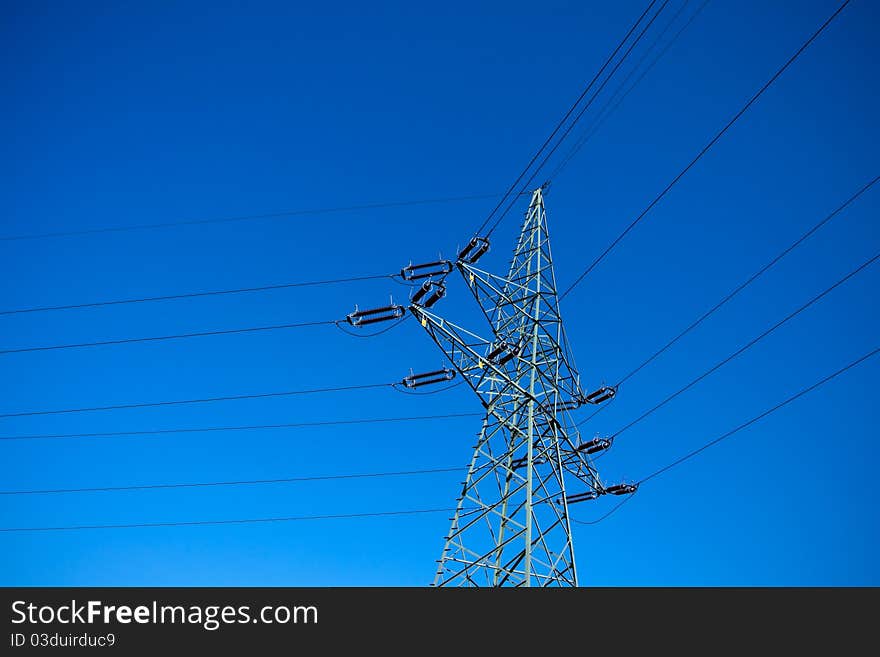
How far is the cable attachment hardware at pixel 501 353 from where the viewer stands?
16.0 m

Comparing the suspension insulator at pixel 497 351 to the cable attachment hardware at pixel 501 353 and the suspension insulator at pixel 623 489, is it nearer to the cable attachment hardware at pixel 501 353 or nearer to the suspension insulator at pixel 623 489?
the cable attachment hardware at pixel 501 353

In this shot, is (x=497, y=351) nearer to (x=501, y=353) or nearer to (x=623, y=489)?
(x=501, y=353)

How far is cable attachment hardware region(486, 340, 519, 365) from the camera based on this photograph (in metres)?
16.0

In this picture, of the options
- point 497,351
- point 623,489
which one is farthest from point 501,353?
point 623,489

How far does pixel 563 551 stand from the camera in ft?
44.3

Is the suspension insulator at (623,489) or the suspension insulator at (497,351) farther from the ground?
the suspension insulator at (497,351)

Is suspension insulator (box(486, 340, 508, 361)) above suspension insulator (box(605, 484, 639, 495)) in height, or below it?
above

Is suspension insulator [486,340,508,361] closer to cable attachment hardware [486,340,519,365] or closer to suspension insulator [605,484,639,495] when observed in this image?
cable attachment hardware [486,340,519,365]

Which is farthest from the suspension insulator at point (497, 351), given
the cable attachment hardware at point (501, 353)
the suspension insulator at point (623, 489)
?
the suspension insulator at point (623, 489)

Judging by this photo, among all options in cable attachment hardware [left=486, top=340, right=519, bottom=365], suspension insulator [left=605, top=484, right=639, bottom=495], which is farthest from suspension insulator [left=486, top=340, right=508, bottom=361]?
suspension insulator [left=605, top=484, right=639, bottom=495]
